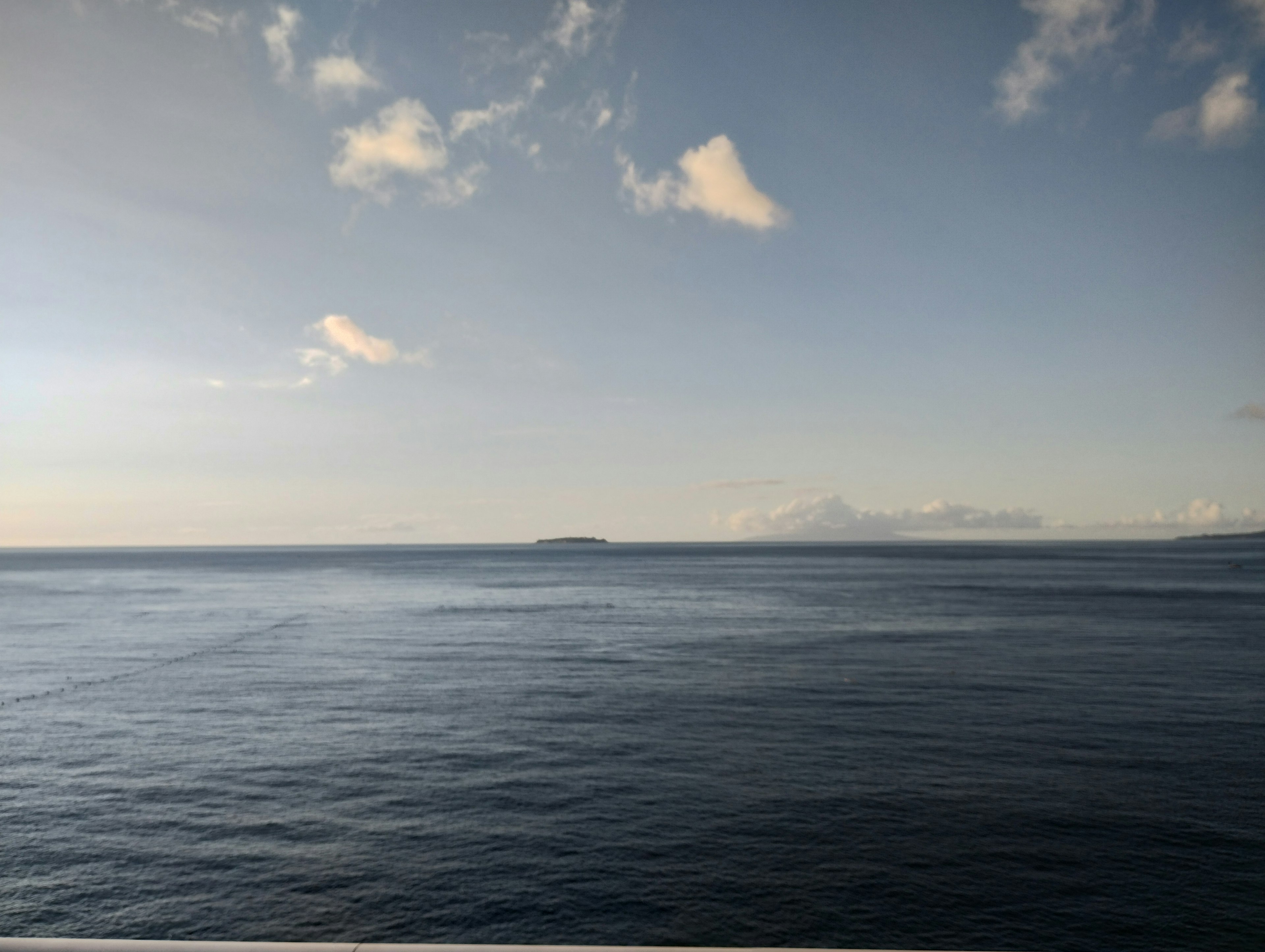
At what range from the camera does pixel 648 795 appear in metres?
24.3

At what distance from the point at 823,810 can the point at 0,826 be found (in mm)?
24370

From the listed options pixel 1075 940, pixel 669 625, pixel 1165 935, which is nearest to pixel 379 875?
pixel 1075 940

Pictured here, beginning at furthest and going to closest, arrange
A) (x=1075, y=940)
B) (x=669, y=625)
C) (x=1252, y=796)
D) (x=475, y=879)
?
(x=669, y=625), (x=1252, y=796), (x=475, y=879), (x=1075, y=940)

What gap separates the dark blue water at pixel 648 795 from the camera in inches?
655

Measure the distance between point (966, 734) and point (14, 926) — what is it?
31.7m

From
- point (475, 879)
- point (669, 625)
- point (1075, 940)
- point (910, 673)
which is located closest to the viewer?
point (1075, 940)

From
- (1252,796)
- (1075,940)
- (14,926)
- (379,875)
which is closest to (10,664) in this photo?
(14,926)

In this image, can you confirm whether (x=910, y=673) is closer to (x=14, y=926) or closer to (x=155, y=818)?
(x=155, y=818)

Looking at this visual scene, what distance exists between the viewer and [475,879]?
59.9ft

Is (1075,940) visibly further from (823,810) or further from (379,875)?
(379,875)

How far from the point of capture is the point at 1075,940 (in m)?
15.6

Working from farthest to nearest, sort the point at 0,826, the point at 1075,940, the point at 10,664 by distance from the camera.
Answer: the point at 10,664
the point at 0,826
the point at 1075,940

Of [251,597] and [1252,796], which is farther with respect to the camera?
[251,597]

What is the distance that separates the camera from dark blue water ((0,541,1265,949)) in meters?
16.6
